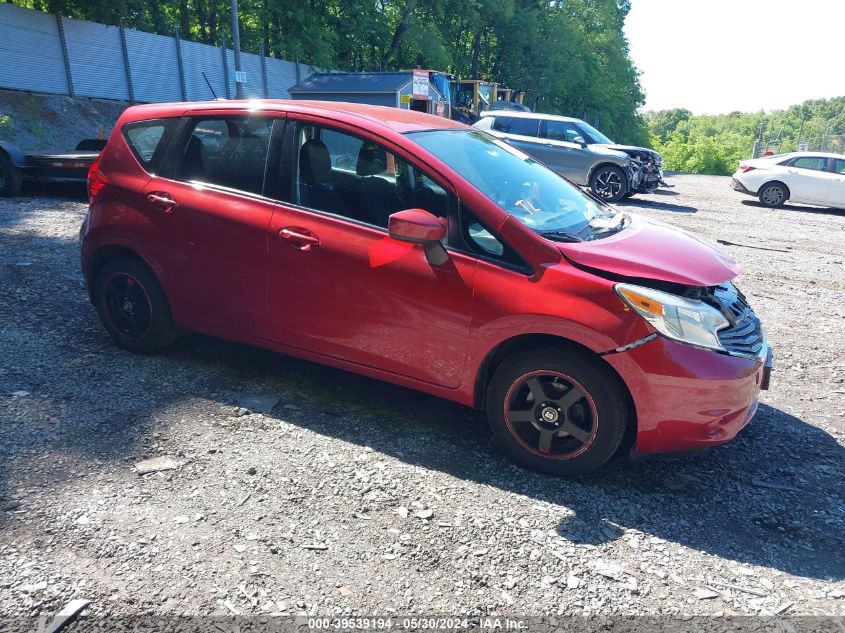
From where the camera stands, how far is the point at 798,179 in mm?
15852

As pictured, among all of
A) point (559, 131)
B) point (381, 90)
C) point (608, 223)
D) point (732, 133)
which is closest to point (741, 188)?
point (559, 131)

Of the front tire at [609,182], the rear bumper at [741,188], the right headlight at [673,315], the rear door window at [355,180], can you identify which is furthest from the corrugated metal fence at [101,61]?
the right headlight at [673,315]

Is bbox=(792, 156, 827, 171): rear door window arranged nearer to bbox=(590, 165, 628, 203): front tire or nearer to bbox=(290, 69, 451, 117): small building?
bbox=(590, 165, 628, 203): front tire

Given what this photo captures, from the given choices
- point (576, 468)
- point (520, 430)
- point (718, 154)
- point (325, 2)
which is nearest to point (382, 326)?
point (520, 430)

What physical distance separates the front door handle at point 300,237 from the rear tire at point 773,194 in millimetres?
15949

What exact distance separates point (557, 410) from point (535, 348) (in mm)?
331

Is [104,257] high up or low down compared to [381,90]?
down

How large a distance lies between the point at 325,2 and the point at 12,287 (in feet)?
104

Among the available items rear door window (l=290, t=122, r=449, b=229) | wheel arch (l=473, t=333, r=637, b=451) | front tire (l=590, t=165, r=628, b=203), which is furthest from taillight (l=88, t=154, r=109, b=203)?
front tire (l=590, t=165, r=628, b=203)

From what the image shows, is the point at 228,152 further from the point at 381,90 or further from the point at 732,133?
the point at 732,133

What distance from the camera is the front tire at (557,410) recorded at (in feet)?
10.0

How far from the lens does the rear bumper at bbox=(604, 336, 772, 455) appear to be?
2939 millimetres

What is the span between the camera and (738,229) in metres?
12.1

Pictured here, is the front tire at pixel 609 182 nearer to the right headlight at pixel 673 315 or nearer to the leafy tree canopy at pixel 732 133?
the right headlight at pixel 673 315
